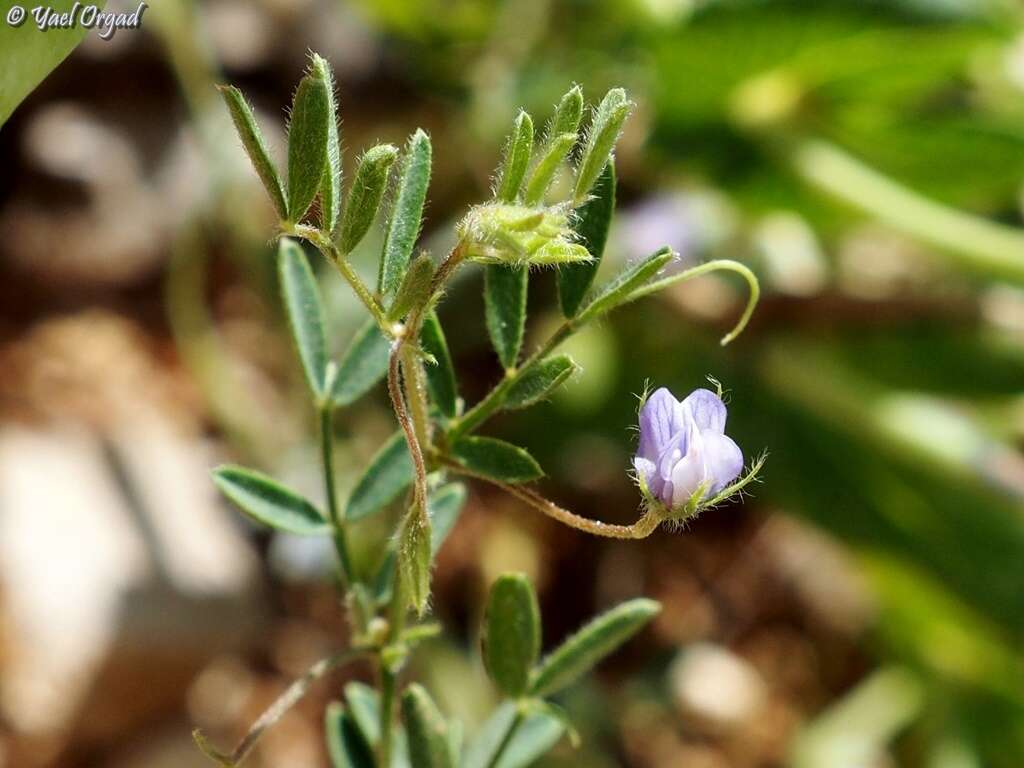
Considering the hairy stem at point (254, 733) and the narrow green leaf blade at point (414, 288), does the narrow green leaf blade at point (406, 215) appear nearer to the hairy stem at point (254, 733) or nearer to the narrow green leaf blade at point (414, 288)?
the narrow green leaf blade at point (414, 288)

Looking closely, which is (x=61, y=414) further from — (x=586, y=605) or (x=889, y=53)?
(x=889, y=53)

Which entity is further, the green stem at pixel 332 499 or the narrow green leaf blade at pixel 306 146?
the green stem at pixel 332 499

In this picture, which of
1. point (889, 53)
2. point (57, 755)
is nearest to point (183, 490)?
point (57, 755)

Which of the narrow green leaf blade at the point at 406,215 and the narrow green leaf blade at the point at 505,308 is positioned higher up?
the narrow green leaf blade at the point at 406,215

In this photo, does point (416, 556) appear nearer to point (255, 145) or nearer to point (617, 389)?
point (255, 145)

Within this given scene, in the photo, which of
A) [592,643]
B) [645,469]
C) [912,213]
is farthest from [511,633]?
[912,213]

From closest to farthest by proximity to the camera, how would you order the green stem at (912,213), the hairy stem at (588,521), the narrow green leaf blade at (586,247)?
the hairy stem at (588,521)
the narrow green leaf blade at (586,247)
the green stem at (912,213)

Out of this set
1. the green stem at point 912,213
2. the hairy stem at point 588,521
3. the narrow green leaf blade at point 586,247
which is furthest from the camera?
the green stem at point 912,213

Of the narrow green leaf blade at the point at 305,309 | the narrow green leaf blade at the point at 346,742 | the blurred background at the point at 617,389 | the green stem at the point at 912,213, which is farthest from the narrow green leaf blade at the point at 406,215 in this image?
the green stem at the point at 912,213
